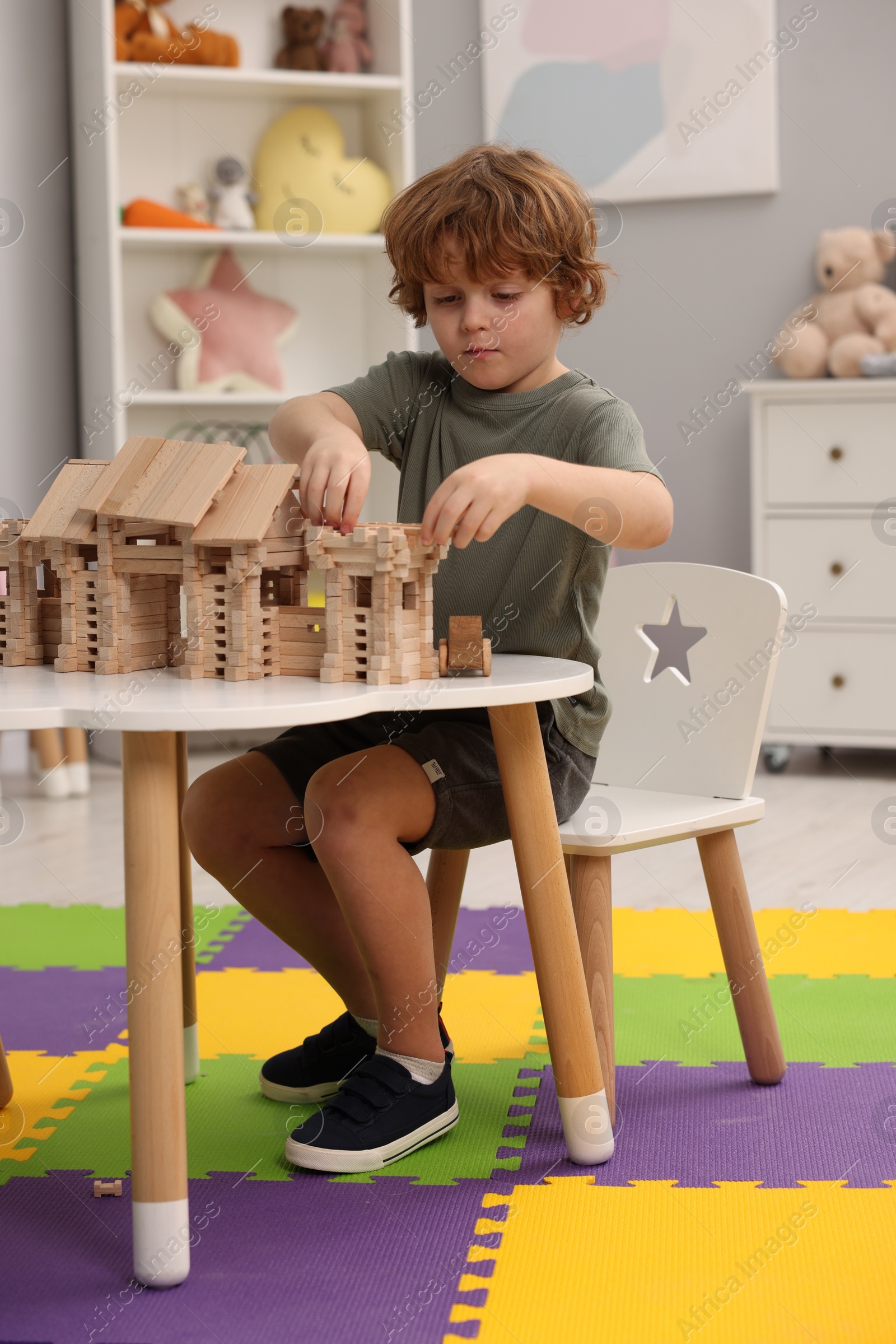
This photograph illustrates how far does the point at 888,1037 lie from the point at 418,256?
3.04ft

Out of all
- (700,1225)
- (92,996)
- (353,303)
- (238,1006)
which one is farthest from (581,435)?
(353,303)

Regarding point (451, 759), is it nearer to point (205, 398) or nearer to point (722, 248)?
point (205, 398)

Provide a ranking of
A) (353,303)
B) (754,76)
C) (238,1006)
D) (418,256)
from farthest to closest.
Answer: (353,303), (754,76), (238,1006), (418,256)

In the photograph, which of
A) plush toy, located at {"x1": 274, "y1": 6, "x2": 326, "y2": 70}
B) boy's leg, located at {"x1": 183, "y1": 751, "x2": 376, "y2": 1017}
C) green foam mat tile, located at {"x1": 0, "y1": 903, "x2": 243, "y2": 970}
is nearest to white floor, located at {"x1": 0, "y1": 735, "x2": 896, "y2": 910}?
green foam mat tile, located at {"x1": 0, "y1": 903, "x2": 243, "y2": 970}

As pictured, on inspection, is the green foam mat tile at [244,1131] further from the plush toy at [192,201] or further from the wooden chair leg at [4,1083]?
the plush toy at [192,201]

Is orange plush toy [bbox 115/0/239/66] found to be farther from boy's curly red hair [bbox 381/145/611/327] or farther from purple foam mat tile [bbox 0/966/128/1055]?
purple foam mat tile [bbox 0/966/128/1055]

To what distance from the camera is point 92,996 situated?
1.64 m

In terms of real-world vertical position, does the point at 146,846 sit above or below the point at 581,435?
below

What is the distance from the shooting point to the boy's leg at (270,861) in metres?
1.24

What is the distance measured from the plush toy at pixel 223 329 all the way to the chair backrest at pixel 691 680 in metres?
1.93

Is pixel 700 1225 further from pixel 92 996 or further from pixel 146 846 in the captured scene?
pixel 92 996

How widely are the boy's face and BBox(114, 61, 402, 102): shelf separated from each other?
A: 201 cm

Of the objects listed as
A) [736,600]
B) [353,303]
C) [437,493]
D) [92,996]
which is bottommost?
[92,996]

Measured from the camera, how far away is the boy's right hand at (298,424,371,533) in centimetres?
111
